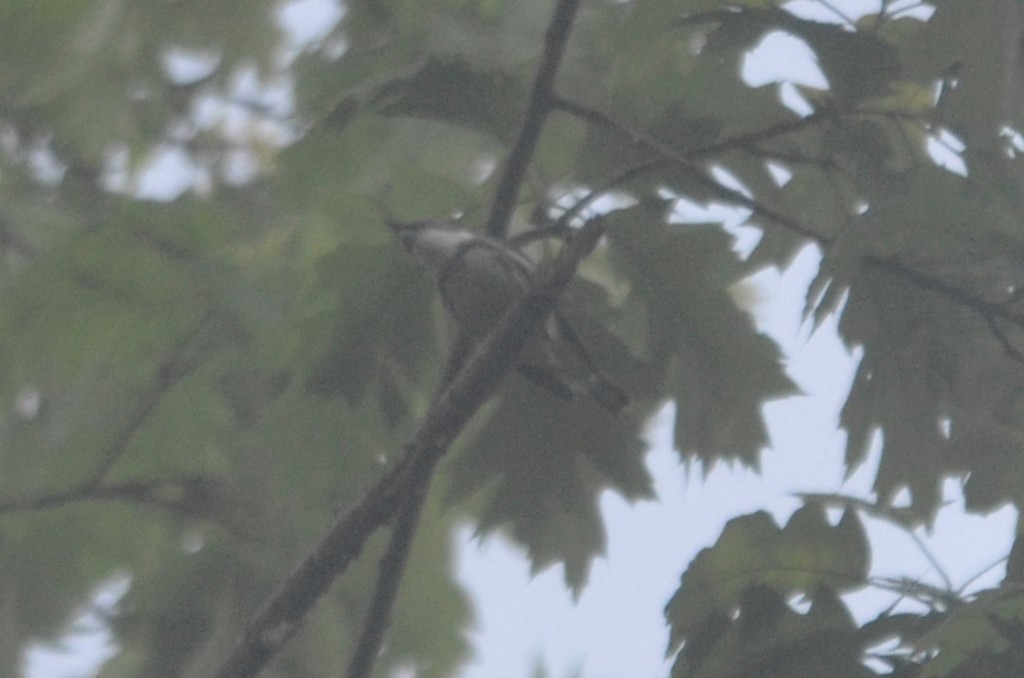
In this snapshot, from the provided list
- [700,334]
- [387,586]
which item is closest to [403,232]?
[700,334]

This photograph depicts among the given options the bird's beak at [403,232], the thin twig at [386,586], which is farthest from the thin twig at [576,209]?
the thin twig at [386,586]

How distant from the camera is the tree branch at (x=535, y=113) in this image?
2.21m

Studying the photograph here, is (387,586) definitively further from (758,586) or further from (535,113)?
(535,113)

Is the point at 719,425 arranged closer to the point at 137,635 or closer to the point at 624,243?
the point at 624,243

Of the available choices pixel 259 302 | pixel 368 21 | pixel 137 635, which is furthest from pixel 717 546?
pixel 368 21

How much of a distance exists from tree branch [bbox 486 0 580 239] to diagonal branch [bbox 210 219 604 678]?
0.72 ft

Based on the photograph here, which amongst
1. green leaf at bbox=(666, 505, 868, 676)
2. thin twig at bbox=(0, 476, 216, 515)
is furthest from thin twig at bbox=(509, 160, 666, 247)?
thin twig at bbox=(0, 476, 216, 515)

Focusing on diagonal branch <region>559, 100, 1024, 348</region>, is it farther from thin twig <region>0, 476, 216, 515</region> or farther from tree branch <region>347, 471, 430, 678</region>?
thin twig <region>0, 476, 216, 515</region>

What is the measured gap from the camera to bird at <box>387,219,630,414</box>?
→ 2461 mm

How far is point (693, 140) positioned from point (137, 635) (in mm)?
1336

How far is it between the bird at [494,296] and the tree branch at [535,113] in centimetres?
13

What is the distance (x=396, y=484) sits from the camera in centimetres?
208

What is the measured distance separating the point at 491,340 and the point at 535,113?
0.39m

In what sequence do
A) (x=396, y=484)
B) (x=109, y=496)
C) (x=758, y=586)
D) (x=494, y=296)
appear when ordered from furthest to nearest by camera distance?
1. (x=494, y=296)
2. (x=109, y=496)
3. (x=396, y=484)
4. (x=758, y=586)
